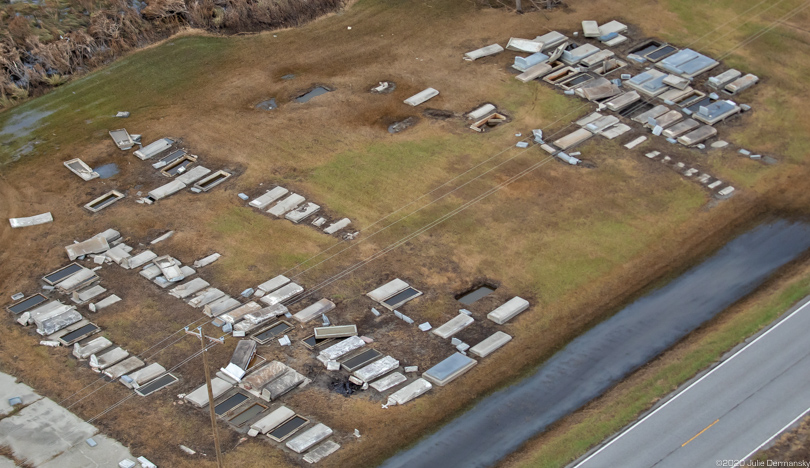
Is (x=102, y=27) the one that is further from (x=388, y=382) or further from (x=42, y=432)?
(x=388, y=382)

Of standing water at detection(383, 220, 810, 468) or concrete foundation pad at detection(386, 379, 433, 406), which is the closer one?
standing water at detection(383, 220, 810, 468)

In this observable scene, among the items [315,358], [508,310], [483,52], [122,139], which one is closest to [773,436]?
[508,310]

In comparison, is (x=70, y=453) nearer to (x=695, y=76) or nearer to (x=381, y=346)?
(x=381, y=346)

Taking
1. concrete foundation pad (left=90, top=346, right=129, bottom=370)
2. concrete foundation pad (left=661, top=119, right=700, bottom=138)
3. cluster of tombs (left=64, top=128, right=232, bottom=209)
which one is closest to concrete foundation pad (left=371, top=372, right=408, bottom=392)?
concrete foundation pad (left=90, top=346, right=129, bottom=370)

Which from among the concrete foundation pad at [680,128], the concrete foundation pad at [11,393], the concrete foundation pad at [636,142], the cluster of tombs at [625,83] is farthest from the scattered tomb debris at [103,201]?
the concrete foundation pad at [680,128]

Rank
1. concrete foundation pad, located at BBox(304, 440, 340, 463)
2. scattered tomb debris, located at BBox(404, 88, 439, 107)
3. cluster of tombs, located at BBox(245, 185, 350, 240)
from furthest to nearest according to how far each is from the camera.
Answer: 1. scattered tomb debris, located at BBox(404, 88, 439, 107)
2. cluster of tombs, located at BBox(245, 185, 350, 240)
3. concrete foundation pad, located at BBox(304, 440, 340, 463)

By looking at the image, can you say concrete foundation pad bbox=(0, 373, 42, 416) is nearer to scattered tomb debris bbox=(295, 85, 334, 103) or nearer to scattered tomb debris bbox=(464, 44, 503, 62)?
scattered tomb debris bbox=(295, 85, 334, 103)
